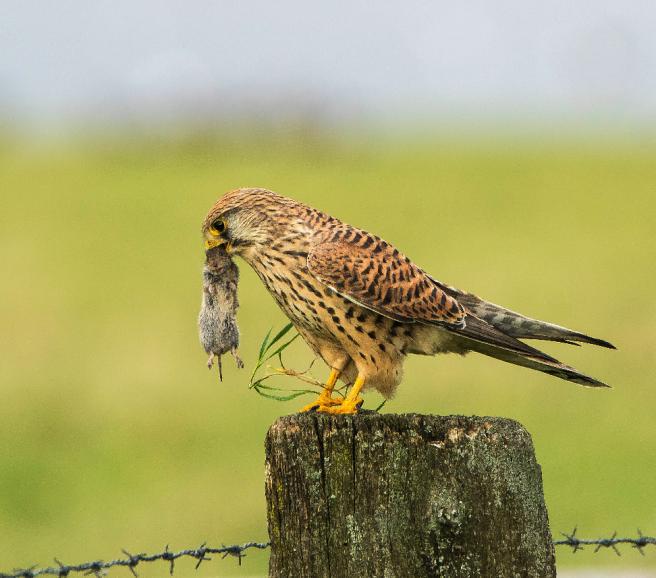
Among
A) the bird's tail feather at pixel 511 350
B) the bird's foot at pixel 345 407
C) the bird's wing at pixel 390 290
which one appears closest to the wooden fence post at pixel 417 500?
the bird's foot at pixel 345 407

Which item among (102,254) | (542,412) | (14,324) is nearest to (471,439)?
(542,412)

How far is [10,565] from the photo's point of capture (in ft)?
45.0

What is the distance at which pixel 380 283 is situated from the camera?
18.9ft

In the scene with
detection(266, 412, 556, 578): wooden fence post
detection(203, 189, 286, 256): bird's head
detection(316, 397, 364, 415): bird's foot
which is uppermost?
detection(203, 189, 286, 256): bird's head

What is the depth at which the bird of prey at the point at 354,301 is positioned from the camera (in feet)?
18.9

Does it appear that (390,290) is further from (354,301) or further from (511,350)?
(511,350)

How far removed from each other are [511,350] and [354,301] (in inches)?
27.2

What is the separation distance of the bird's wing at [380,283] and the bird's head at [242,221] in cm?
25

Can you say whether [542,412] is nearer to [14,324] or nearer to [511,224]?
[14,324]

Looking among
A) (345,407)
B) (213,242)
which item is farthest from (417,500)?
(213,242)

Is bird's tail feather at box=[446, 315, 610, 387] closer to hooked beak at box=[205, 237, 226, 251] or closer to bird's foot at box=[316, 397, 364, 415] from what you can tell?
bird's foot at box=[316, 397, 364, 415]

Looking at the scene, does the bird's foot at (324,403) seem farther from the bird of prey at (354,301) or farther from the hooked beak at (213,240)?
the hooked beak at (213,240)

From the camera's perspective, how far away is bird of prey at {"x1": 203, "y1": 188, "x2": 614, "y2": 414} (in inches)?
227

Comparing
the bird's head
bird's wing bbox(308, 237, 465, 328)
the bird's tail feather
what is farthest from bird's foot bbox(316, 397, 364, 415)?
the bird's head
